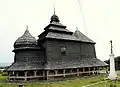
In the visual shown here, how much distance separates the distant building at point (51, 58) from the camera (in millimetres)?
24812

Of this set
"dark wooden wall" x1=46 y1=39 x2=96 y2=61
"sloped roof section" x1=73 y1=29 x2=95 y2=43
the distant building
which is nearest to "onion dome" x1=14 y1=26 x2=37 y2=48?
the distant building

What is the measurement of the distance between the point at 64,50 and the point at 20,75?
28.9 feet

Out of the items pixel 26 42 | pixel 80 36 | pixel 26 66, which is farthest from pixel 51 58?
pixel 80 36

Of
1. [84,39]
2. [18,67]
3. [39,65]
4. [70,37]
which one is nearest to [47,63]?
[39,65]

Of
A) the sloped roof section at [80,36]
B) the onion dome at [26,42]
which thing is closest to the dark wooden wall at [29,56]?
the onion dome at [26,42]

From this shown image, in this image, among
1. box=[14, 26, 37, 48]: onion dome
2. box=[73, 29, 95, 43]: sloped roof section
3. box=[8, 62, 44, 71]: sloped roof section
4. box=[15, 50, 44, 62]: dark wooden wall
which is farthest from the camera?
box=[73, 29, 95, 43]: sloped roof section

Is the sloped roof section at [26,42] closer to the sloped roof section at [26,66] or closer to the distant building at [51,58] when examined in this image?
the distant building at [51,58]

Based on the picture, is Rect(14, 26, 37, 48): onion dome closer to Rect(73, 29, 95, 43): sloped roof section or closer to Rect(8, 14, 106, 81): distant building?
Rect(8, 14, 106, 81): distant building

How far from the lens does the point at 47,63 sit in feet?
82.1

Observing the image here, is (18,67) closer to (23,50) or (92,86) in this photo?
(23,50)

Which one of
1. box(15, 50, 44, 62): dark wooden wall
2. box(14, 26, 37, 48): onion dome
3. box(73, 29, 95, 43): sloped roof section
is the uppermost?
box(73, 29, 95, 43): sloped roof section

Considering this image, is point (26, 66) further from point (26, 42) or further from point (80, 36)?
point (80, 36)

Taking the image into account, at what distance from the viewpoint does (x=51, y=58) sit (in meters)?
26.0

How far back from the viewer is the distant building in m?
24.8
